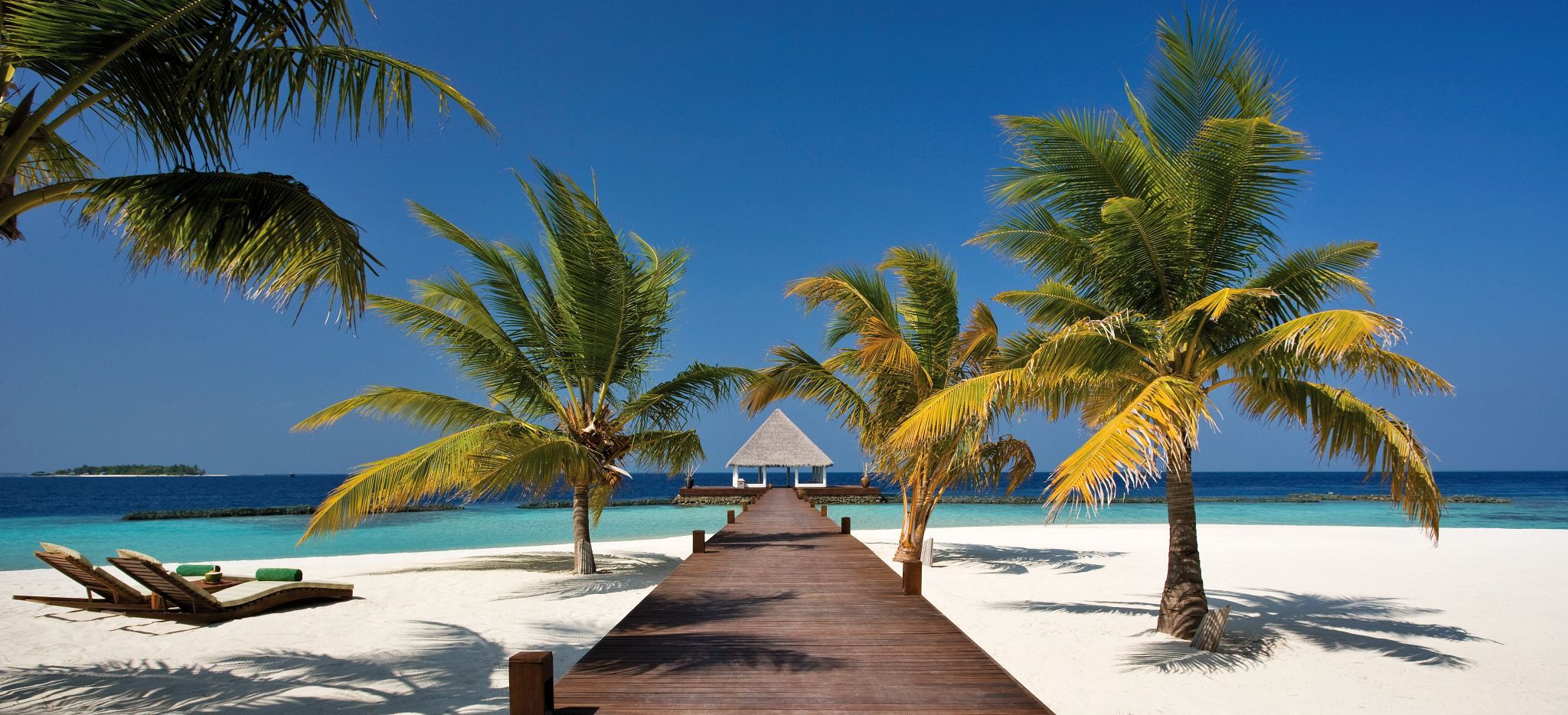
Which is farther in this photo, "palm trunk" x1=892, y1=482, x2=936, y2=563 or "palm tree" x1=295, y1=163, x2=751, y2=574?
"palm trunk" x1=892, y1=482, x2=936, y2=563

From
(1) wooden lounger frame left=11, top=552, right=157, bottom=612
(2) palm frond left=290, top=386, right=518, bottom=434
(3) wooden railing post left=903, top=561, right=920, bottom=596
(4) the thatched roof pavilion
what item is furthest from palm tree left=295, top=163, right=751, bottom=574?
(4) the thatched roof pavilion

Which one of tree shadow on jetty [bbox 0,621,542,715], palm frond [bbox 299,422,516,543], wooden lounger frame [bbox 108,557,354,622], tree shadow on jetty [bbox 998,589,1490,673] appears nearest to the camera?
tree shadow on jetty [bbox 0,621,542,715]

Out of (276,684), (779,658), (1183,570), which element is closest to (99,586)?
(276,684)

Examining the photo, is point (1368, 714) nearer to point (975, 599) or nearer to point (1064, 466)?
point (1064, 466)

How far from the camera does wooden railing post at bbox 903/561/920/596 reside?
7.08 m

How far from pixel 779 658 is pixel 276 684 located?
426cm

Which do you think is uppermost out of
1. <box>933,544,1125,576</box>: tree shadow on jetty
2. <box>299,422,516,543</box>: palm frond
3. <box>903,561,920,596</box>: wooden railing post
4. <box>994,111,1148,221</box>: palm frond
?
<box>994,111,1148,221</box>: palm frond

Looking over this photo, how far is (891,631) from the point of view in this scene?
571 centimetres

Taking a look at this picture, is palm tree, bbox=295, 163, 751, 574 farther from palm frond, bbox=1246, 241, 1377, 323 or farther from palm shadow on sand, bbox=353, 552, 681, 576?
palm frond, bbox=1246, 241, 1377, 323

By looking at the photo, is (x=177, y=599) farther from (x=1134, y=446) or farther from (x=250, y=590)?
(x=1134, y=446)

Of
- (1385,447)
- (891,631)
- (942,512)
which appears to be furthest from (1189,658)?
(942,512)

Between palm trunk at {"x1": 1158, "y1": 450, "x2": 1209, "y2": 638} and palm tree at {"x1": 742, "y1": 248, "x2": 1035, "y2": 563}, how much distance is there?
13.3 feet

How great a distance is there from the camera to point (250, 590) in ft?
29.5

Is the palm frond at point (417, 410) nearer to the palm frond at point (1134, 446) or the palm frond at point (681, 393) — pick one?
the palm frond at point (681, 393)
